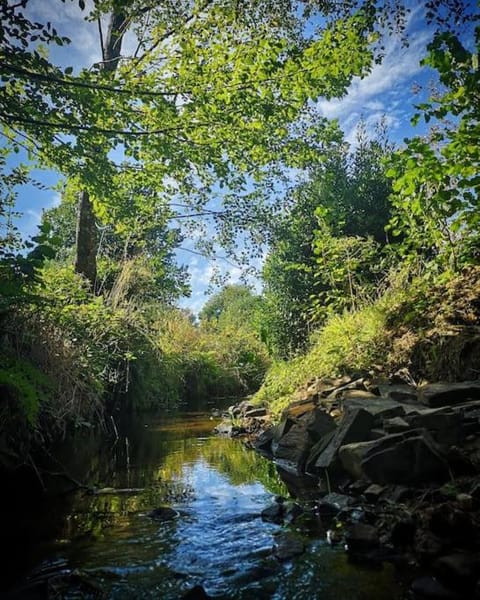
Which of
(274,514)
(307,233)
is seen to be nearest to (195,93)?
(274,514)

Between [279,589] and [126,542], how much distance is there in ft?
4.33

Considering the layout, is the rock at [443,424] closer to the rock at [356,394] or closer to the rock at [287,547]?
the rock at [287,547]

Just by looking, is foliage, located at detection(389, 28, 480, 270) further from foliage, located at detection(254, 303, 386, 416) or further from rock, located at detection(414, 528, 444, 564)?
rock, located at detection(414, 528, 444, 564)

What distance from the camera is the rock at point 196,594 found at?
7.36 feet

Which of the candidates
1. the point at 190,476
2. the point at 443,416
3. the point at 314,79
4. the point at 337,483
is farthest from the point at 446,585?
the point at 314,79

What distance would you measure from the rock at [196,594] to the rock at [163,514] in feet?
4.89

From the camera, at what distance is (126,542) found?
3.15 m

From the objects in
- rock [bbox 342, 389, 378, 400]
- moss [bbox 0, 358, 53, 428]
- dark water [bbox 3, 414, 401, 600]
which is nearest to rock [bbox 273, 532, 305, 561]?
dark water [bbox 3, 414, 401, 600]

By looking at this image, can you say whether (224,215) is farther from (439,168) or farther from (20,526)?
(20,526)

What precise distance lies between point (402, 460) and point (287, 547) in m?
1.31

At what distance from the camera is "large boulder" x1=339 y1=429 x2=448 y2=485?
3469mm

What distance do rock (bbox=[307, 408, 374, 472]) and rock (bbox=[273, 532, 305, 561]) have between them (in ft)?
5.62

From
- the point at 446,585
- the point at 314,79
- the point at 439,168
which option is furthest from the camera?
the point at 314,79

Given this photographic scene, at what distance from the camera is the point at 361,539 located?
279 cm
